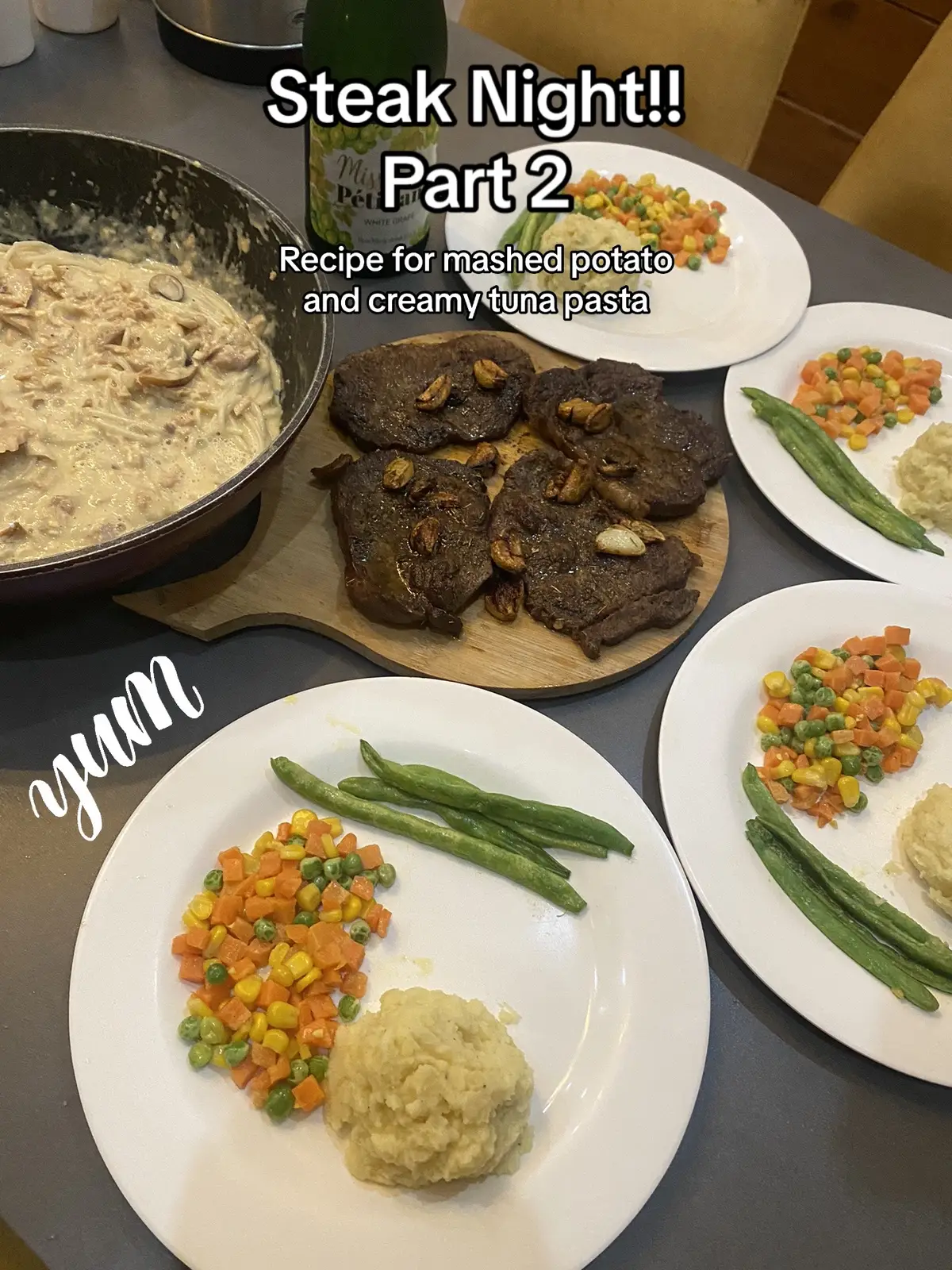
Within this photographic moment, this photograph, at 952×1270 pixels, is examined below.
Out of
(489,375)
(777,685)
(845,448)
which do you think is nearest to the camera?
(777,685)

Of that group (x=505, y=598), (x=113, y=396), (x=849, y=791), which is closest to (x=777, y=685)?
(x=849, y=791)

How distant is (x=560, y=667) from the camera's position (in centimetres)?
191

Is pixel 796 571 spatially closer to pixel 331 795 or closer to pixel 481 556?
pixel 481 556

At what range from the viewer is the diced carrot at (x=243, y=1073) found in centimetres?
136

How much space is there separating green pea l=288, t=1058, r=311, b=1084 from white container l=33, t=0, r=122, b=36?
135 inches

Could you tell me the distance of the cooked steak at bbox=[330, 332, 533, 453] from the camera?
7.21 feet

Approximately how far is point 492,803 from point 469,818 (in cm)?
5

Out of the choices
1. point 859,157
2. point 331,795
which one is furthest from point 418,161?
point 859,157

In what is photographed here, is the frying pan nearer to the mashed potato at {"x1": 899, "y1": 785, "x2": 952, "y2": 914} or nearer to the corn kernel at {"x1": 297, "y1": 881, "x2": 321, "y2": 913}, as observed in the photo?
the corn kernel at {"x1": 297, "y1": 881, "x2": 321, "y2": 913}

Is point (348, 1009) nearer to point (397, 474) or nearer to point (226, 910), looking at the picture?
point (226, 910)

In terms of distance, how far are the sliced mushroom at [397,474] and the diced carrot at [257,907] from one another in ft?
3.16

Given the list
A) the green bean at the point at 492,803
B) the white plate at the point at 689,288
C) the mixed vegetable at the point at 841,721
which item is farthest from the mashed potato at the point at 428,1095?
the white plate at the point at 689,288

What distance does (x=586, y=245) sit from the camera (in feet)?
8.39

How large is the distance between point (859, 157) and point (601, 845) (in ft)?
9.31
